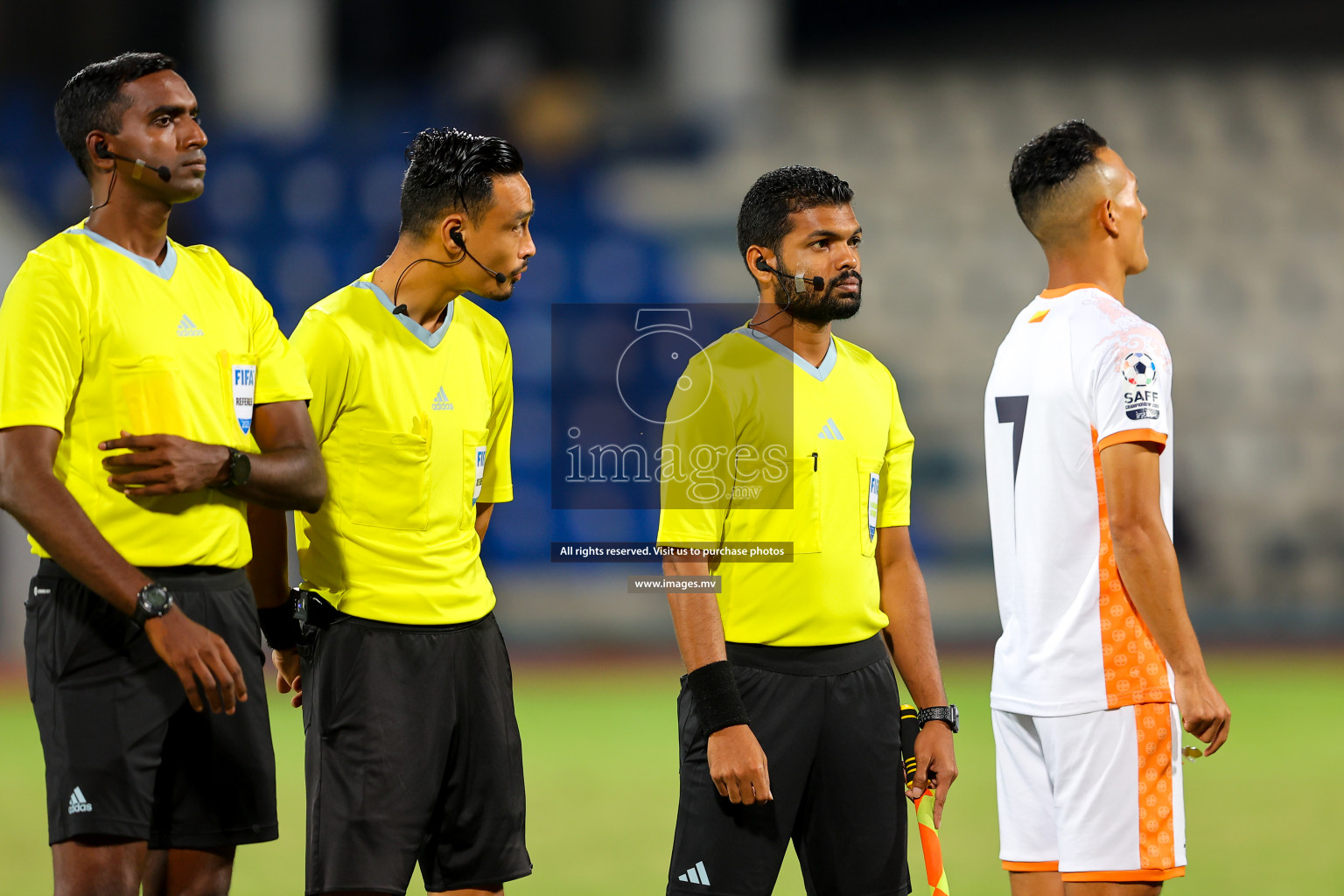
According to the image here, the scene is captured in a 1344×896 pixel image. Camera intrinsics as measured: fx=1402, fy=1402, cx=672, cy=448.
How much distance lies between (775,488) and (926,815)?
79cm

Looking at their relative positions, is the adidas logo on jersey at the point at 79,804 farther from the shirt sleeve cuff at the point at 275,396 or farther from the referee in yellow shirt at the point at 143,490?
the shirt sleeve cuff at the point at 275,396

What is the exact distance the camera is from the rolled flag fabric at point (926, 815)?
3088 millimetres

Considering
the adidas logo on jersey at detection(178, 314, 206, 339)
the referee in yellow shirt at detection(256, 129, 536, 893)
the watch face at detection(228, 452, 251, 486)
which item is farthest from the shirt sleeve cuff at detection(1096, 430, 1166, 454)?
the adidas logo on jersey at detection(178, 314, 206, 339)

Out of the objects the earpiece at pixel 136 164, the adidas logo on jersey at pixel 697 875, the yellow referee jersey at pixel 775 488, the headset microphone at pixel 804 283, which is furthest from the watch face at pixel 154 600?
the headset microphone at pixel 804 283

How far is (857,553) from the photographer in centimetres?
314

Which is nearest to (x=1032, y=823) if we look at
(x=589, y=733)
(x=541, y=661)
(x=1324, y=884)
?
(x=1324, y=884)

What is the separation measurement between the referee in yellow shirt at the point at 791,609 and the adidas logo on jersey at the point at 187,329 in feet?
3.28

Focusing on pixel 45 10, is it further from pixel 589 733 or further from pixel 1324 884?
pixel 1324 884

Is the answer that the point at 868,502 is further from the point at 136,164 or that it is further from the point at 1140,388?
the point at 136,164

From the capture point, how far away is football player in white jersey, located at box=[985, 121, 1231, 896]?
9.46 feet

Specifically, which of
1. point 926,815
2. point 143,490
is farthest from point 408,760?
point 926,815

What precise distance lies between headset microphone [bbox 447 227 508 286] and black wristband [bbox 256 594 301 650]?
0.86 m

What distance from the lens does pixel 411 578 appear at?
122 inches

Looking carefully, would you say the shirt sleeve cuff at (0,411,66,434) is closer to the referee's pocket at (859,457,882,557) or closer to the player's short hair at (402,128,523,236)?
the player's short hair at (402,128,523,236)
